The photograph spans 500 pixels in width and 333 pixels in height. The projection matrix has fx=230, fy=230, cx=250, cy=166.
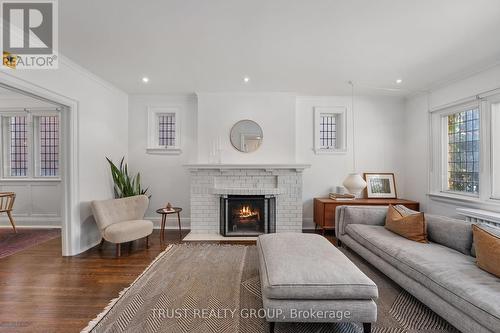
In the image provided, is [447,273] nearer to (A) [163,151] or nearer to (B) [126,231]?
(B) [126,231]

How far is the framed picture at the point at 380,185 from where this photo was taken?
458 centimetres

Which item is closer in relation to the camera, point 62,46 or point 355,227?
point 62,46

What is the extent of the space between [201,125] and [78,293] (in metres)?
3.06

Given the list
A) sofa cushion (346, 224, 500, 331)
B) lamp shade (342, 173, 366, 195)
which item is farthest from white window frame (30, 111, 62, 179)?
sofa cushion (346, 224, 500, 331)

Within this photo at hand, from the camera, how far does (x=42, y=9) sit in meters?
2.11

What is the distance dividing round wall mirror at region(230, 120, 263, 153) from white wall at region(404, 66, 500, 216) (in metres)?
2.99

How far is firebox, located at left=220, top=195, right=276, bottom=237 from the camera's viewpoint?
13.8 ft

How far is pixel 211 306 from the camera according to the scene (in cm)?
207

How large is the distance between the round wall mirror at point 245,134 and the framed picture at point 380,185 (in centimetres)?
234

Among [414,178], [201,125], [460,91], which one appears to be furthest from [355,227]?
[201,125]

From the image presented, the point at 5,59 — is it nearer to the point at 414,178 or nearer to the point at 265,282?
the point at 265,282

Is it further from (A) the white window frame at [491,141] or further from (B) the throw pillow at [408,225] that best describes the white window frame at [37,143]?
(A) the white window frame at [491,141]

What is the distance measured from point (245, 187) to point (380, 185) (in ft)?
8.97

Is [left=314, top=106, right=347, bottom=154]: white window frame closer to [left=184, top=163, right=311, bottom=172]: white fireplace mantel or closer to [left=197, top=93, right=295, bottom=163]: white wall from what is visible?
[left=197, top=93, right=295, bottom=163]: white wall
